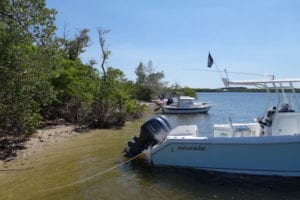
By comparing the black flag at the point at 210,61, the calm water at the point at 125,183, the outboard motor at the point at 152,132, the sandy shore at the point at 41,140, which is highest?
the black flag at the point at 210,61

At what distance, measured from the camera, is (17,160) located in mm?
13914

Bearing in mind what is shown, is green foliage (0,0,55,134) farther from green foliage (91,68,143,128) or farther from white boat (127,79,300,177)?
green foliage (91,68,143,128)

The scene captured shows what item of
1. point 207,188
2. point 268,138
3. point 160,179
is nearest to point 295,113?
point 268,138

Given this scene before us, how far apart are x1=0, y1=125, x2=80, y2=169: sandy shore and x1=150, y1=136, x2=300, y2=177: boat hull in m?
5.42

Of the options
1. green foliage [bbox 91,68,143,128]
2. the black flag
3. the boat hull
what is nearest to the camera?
the boat hull

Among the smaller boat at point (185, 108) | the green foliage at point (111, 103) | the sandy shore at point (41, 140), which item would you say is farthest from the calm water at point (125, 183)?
the smaller boat at point (185, 108)

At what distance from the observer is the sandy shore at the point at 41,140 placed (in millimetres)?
13777

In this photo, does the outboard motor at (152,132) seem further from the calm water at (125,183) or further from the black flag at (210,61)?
the black flag at (210,61)

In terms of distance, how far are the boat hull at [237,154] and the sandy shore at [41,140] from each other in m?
5.42

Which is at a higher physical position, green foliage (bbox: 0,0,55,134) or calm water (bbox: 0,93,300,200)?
green foliage (bbox: 0,0,55,134)

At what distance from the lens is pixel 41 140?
17.8 metres

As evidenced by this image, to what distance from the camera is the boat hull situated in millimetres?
10617

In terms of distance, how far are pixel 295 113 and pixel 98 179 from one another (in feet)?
20.7

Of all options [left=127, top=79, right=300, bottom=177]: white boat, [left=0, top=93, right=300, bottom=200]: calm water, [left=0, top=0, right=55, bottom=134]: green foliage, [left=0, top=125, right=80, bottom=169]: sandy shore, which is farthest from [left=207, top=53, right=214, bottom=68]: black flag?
[left=0, top=125, right=80, bottom=169]: sandy shore
